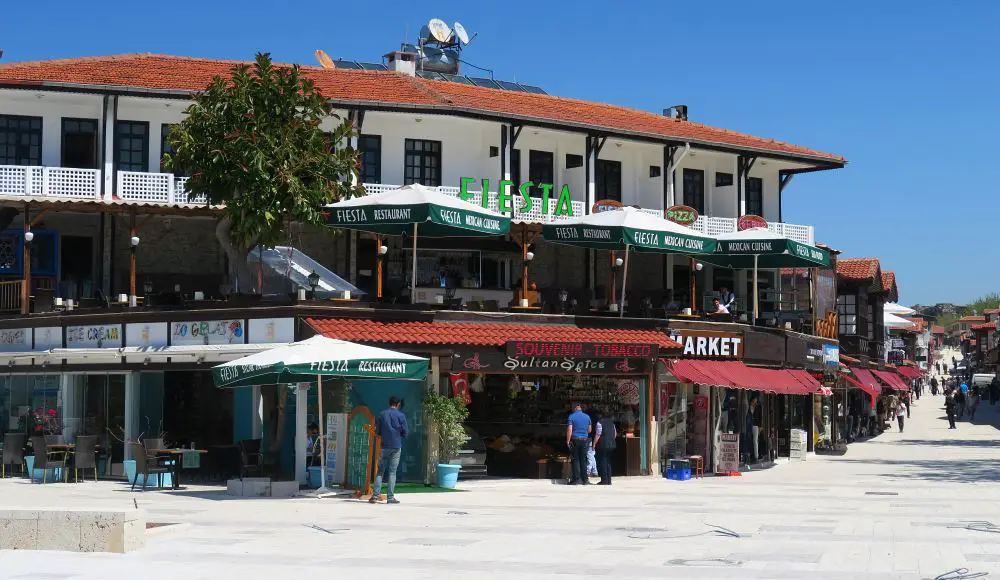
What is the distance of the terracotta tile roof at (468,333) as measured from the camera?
24625 millimetres

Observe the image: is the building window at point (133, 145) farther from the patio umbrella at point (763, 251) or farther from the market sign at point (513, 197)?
the patio umbrella at point (763, 251)

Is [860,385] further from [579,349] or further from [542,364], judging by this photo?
[542,364]

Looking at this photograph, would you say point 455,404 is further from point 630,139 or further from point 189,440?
point 630,139

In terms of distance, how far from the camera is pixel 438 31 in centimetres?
Result: 4959

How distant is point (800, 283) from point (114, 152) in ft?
71.3

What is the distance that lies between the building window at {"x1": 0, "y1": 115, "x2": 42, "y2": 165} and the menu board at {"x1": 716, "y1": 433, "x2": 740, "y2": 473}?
1822cm

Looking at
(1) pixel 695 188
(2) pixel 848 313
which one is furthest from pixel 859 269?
(1) pixel 695 188

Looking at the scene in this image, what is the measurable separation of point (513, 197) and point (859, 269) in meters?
24.1

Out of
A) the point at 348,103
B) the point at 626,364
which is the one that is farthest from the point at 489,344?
the point at 348,103

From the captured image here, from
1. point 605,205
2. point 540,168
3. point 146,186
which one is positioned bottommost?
point 146,186

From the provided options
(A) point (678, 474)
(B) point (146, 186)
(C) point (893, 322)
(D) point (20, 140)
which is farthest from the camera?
(C) point (893, 322)

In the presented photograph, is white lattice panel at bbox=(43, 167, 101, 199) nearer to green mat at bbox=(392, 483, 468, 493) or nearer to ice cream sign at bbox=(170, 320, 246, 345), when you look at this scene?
ice cream sign at bbox=(170, 320, 246, 345)

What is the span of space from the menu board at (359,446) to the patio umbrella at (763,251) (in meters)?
13.6

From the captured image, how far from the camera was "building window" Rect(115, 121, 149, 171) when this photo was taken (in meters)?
33.3
